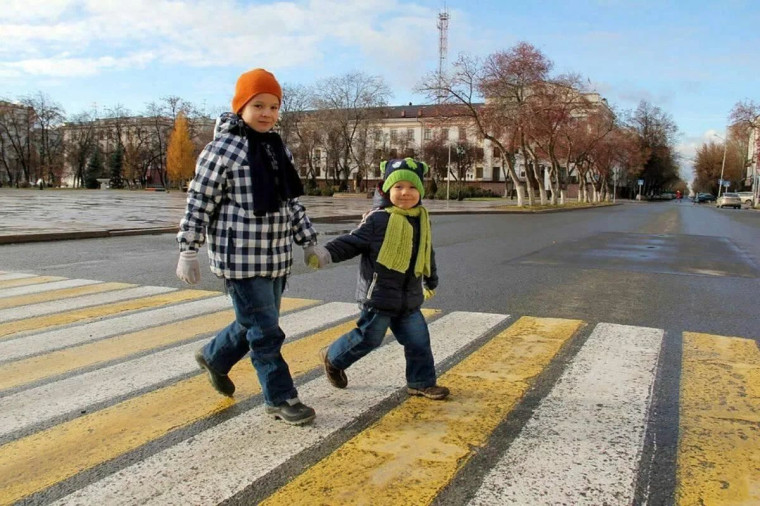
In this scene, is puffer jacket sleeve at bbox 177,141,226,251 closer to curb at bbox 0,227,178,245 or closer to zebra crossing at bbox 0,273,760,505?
zebra crossing at bbox 0,273,760,505

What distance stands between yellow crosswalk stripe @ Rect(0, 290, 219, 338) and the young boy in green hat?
3.32 meters

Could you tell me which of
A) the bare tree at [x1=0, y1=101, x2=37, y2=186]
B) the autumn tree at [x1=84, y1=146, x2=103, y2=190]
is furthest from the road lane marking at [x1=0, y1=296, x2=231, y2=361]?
the autumn tree at [x1=84, y1=146, x2=103, y2=190]

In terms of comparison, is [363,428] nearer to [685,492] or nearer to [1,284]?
[685,492]

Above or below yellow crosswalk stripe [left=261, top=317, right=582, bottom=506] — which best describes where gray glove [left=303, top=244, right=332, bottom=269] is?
above

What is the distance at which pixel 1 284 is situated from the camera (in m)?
7.77

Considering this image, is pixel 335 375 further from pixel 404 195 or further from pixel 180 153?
pixel 180 153

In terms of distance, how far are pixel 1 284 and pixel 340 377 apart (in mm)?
6221

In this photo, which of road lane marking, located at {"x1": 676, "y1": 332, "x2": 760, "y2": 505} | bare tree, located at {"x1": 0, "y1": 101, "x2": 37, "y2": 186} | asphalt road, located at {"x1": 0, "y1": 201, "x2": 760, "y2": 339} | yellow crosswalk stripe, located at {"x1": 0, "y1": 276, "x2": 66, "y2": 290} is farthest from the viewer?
bare tree, located at {"x1": 0, "y1": 101, "x2": 37, "y2": 186}

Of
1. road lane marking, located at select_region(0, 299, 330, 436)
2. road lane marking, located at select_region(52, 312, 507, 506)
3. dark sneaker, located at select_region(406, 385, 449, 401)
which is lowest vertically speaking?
road lane marking, located at select_region(0, 299, 330, 436)

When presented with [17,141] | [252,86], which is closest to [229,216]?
[252,86]

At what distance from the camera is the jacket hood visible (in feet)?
10.3

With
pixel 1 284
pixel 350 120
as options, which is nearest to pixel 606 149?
pixel 350 120

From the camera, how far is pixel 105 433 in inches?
123

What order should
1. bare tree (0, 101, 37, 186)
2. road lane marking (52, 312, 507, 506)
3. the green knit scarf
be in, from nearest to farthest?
road lane marking (52, 312, 507, 506), the green knit scarf, bare tree (0, 101, 37, 186)
